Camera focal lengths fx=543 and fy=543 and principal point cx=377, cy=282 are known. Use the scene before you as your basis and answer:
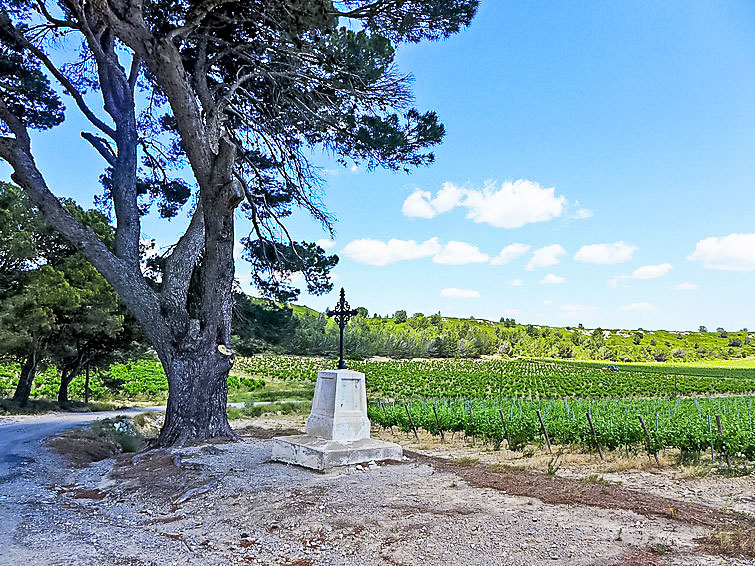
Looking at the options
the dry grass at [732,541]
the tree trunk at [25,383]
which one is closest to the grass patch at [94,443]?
the tree trunk at [25,383]

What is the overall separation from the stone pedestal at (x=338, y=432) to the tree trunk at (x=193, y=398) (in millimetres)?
2259

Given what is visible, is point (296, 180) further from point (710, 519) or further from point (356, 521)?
point (710, 519)

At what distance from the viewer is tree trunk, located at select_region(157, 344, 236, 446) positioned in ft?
33.5

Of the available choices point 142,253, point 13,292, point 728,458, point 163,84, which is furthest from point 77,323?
point 728,458

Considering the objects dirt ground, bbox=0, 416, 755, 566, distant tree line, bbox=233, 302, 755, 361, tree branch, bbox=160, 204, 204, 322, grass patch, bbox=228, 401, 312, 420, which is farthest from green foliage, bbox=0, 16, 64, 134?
distant tree line, bbox=233, 302, 755, 361

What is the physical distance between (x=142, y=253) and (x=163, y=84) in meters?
6.34

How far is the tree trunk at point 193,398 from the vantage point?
10.2 m

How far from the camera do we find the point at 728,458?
34.6 feet

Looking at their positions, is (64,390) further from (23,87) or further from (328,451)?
(328,451)

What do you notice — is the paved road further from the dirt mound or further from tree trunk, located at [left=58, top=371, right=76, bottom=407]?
tree trunk, located at [left=58, top=371, right=76, bottom=407]

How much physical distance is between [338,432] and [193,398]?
11.1 feet

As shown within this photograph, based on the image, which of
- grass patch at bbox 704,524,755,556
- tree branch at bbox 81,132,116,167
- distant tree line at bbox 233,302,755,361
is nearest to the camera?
grass patch at bbox 704,524,755,556

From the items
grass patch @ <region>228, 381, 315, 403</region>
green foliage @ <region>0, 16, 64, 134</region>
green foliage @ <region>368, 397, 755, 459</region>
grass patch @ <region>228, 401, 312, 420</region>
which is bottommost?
grass patch @ <region>228, 381, 315, 403</region>

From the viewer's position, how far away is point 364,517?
562 cm
